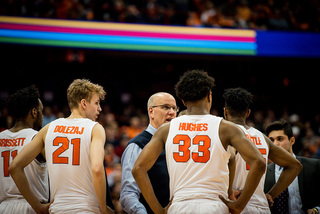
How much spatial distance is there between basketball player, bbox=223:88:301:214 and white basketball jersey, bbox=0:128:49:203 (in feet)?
6.10

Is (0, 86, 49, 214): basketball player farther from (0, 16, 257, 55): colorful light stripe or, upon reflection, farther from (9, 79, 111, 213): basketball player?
(0, 16, 257, 55): colorful light stripe

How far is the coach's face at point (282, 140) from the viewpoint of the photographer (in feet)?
14.3

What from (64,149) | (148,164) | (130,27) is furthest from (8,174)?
(130,27)

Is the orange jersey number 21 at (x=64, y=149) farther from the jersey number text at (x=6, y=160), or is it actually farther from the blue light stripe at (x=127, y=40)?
the blue light stripe at (x=127, y=40)

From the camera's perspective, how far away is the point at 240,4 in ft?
46.8

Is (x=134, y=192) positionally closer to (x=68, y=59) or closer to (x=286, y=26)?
(x=68, y=59)

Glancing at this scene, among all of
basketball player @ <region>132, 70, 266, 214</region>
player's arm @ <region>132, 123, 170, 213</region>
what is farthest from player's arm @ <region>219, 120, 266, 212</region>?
player's arm @ <region>132, 123, 170, 213</region>

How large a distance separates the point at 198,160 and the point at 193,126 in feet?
0.91

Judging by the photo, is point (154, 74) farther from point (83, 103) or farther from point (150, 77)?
point (83, 103)

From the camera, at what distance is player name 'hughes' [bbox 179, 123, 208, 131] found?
2934 millimetres

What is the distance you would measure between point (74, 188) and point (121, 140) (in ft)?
24.1

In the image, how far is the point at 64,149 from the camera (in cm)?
321

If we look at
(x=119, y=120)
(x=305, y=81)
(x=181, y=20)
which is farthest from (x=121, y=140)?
(x=305, y=81)

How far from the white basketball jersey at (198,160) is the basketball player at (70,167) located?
25.6 inches
